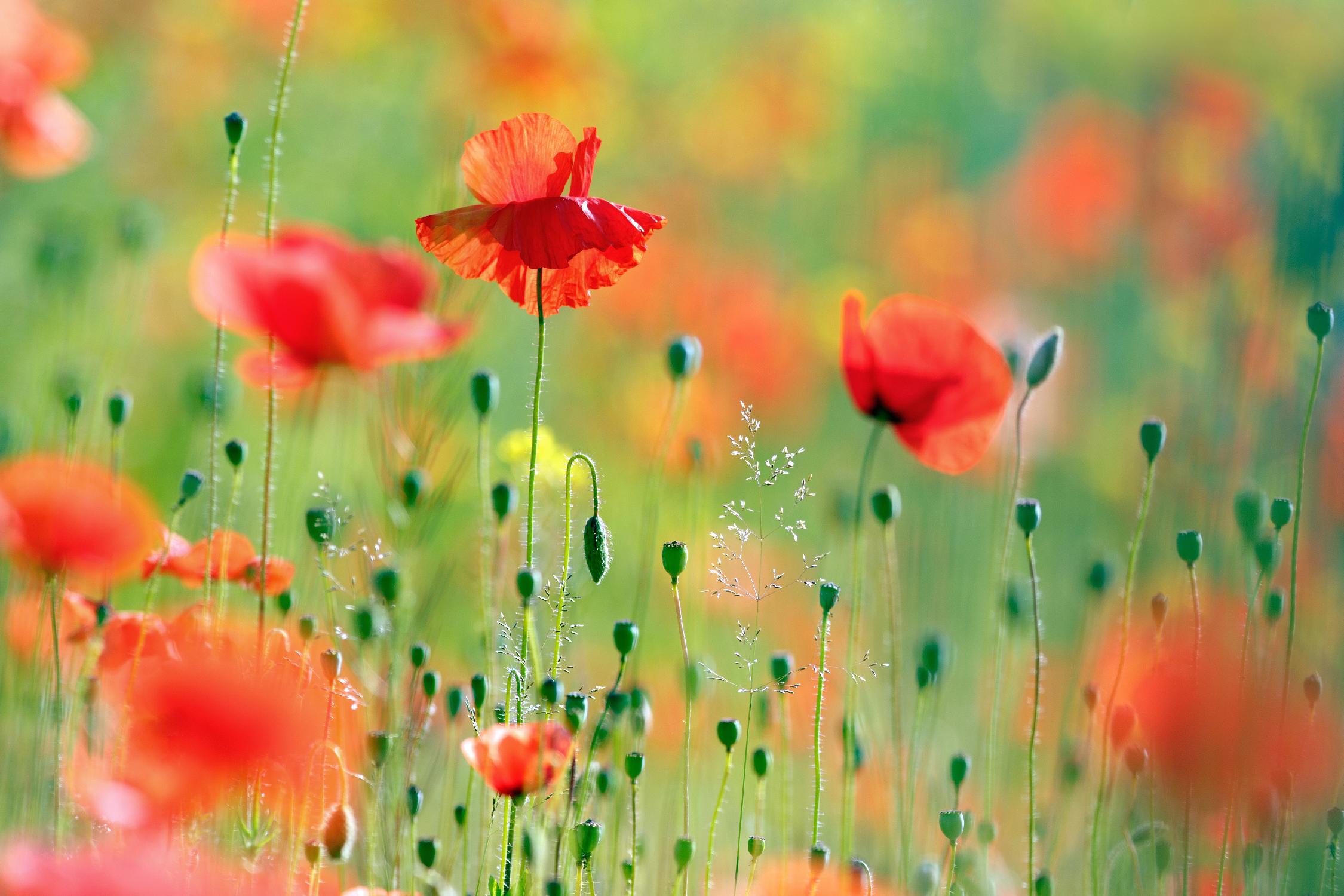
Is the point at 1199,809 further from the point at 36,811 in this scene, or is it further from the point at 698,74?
the point at 698,74

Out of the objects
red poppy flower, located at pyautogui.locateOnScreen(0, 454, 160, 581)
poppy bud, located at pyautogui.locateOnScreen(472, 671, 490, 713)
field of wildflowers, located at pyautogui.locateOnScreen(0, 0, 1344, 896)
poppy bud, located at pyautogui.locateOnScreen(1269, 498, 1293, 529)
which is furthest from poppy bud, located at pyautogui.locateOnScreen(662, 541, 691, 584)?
poppy bud, located at pyautogui.locateOnScreen(1269, 498, 1293, 529)

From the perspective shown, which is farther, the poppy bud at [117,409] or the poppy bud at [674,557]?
the poppy bud at [117,409]

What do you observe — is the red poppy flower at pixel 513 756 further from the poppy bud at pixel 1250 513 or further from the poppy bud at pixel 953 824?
the poppy bud at pixel 1250 513

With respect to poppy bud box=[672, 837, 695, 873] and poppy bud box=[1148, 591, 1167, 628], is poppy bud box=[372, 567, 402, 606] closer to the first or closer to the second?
poppy bud box=[672, 837, 695, 873]

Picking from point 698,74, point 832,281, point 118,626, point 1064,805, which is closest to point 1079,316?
point 832,281

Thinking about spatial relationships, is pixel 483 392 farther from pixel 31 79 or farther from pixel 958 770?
pixel 31 79

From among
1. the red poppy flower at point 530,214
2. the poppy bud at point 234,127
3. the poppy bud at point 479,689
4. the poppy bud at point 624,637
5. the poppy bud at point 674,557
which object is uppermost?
the poppy bud at point 234,127

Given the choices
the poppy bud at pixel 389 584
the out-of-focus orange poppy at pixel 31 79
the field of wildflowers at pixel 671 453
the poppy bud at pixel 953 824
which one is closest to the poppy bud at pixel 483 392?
the field of wildflowers at pixel 671 453
